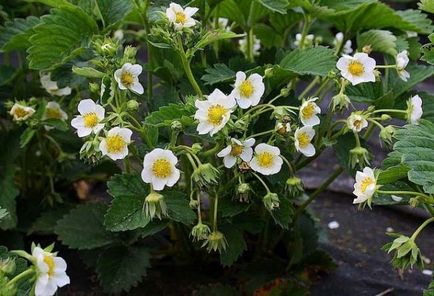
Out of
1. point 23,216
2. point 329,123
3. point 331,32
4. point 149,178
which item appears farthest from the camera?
point 331,32

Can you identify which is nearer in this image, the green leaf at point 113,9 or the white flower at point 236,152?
the white flower at point 236,152

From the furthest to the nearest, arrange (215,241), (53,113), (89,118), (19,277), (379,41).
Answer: (53,113) < (379,41) < (215,241) < (89,118) < (19,277)

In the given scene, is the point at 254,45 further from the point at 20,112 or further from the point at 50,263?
the point at 50,263

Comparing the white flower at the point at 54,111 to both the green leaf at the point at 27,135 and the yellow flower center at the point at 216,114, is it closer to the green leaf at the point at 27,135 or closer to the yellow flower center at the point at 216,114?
the green leaf at the point at 27,135

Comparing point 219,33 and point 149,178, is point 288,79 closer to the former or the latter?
point 219,33

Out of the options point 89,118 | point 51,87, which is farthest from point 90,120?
point 51,87

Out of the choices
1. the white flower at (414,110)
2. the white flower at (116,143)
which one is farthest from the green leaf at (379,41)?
the white flower at (116,143)

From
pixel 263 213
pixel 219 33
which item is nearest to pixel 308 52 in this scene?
pixel 219 33
